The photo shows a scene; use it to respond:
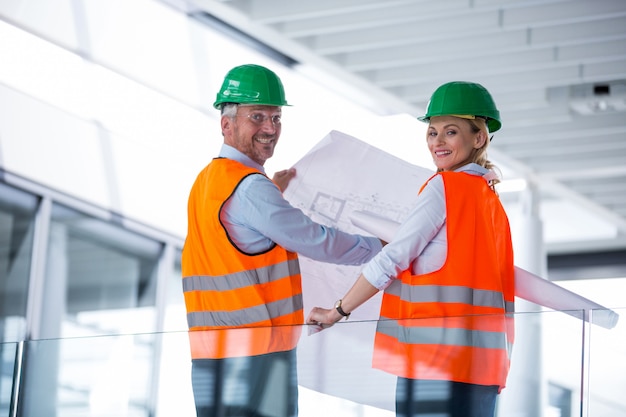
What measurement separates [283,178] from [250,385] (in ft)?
4.68

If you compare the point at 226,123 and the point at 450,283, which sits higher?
the point at 226,123

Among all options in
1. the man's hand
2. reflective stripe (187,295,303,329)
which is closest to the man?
reflective stripe (187,295,303,329)

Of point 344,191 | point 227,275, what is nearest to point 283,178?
point 344,191

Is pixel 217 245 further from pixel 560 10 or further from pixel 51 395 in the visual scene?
pixel 560 10

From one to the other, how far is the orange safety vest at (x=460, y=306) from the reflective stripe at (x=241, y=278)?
482 millimetres

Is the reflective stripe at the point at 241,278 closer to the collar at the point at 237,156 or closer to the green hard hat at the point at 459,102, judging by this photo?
the collar at the point at 237,156

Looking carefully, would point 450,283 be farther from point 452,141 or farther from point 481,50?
point 481,50

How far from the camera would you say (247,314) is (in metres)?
4.04

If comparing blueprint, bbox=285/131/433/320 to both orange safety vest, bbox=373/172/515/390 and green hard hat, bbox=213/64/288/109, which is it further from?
orange safety vest, bbox=373/172/515/390

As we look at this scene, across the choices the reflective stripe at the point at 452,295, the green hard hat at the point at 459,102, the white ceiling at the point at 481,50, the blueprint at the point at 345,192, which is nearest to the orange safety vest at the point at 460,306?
the reflective stripe at the point at 452,295

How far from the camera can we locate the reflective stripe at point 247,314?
4027mm

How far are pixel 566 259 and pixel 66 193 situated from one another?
936 cm

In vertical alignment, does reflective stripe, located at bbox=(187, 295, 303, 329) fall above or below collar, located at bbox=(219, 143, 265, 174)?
below

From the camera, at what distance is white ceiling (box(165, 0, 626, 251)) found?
8.24 meters
